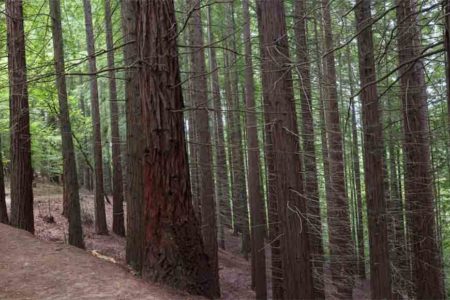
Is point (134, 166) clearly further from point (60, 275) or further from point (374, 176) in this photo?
point (374, 176)

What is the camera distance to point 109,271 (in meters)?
6.56

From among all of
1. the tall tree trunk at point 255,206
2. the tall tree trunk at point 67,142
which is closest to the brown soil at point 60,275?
the tall tree trunk at point 67,142

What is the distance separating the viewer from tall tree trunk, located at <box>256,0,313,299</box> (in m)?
6.02

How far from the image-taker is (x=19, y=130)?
366 inches

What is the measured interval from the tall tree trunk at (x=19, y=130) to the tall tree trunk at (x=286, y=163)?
5.73 metres

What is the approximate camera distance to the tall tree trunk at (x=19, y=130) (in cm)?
914

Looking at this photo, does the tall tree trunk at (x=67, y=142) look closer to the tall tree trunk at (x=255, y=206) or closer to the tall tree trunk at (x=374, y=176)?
the tall tree trunk at (x=255, y=206)

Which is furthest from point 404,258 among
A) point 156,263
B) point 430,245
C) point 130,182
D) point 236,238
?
point 236,238

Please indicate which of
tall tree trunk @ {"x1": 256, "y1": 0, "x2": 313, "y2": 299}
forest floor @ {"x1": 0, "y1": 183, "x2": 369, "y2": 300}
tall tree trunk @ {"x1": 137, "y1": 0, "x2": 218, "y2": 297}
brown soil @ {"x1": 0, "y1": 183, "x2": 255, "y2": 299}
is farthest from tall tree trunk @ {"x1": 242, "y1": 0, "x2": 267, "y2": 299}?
tall tree trunk @ {"x1": 137, "y1": 0, "x2": 218, "y2": 297}

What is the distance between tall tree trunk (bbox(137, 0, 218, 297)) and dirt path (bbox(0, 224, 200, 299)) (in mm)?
355

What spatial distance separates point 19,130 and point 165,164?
16.9ft

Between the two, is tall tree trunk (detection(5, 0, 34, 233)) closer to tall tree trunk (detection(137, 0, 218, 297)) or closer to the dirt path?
the dirt path

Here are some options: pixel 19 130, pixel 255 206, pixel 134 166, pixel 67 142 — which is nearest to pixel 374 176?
pixel 134 166

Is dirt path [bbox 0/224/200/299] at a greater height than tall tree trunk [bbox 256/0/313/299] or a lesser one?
lesser
